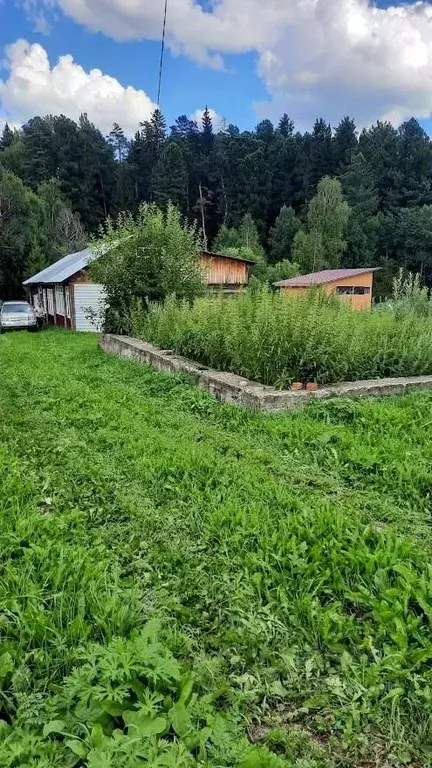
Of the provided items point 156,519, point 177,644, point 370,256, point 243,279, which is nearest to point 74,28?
point 156,519

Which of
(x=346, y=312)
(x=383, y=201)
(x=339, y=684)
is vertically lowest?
(x=339, y=684)

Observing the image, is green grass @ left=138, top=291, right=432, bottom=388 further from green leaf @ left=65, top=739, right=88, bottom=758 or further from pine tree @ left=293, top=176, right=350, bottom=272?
pine tree @ left=293, top=176, right=350, bottom=272

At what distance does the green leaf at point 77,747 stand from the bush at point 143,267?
11.0 metres

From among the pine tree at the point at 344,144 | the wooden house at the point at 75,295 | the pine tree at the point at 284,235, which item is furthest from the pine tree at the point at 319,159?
the wooden house at the point at 75,295

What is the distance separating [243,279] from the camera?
81.6 ft

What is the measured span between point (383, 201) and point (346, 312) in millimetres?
53157

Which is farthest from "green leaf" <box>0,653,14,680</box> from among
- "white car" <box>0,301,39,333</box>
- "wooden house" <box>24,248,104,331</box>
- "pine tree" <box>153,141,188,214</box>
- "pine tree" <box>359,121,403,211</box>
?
"pine tree" <box>359,121,403,211</box>

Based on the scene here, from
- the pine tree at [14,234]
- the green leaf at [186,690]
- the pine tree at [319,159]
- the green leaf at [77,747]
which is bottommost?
the green leaf at [186,690]

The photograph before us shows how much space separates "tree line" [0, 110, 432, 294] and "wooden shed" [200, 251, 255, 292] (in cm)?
2191

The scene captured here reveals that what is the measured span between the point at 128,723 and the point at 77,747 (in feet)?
0.54

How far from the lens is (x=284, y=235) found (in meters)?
51.2

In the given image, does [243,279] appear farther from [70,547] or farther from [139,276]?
[70,547]

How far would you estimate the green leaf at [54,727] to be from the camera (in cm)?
167

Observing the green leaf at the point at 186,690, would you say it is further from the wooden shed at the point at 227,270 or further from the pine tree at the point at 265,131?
the pine tree at the point at 265,131
